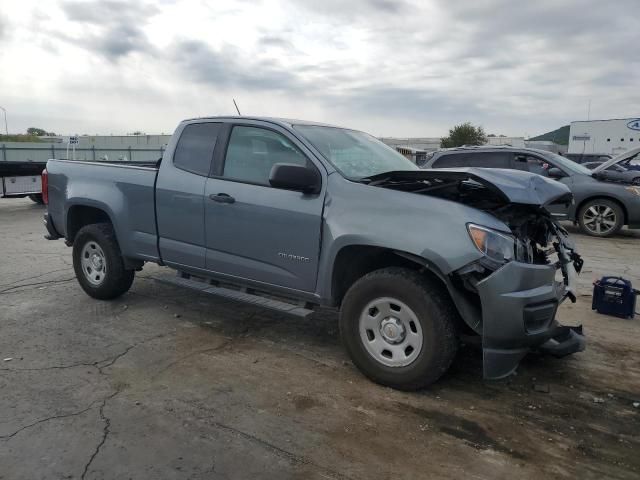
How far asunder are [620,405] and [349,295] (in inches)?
77.7

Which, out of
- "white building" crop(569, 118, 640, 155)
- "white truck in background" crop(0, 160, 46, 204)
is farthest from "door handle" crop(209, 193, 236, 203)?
"white building" crop(569, 118, 640, 155)

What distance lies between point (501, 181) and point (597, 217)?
8.00 m

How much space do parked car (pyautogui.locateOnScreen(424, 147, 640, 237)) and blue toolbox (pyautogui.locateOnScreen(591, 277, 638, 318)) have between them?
15.9ft

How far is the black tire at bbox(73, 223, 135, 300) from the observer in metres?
5.54

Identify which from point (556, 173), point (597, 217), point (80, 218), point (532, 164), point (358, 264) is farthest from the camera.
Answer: point (532, 164)

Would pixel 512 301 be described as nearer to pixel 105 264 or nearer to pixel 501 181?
pixel 501 181

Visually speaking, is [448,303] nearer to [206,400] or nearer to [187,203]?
[206,400]

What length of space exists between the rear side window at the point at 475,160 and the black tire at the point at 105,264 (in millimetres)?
6948

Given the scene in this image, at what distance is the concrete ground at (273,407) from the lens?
2.89 meters

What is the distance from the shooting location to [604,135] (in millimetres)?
57219

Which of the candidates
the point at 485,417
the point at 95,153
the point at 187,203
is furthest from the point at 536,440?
the point at 95,153

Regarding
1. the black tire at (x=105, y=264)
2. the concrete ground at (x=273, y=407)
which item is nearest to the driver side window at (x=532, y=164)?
the concrete ground at (x=273, y=407)

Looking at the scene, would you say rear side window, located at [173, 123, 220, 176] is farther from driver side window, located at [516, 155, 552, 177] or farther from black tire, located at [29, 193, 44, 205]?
black tire, located at [29, 193, 44, 205]

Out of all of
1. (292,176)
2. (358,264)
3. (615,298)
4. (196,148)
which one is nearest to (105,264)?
(196,148)
